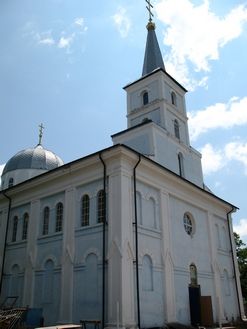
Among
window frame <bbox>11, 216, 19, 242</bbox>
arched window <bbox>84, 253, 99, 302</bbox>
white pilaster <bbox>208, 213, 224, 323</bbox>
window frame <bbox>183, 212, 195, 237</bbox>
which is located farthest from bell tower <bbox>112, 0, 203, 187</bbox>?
window frame <bbox>11, 216, 19, 242</bbox>

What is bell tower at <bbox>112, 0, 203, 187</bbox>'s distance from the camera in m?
23.1

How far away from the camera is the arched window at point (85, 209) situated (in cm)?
1844

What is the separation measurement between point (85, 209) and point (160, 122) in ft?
30.2

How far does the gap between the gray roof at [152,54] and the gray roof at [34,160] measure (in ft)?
34.9

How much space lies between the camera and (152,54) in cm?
2944

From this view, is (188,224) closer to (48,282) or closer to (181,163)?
(181,163)

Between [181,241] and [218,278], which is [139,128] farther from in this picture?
[218,278]

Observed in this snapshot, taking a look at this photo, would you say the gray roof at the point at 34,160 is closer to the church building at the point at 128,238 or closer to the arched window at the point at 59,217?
the church building at the point at 128,238

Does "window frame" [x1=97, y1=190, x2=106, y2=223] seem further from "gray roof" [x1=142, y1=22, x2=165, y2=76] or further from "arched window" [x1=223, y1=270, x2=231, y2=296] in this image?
"gray roof" [x1=142, y1=22, x2=165, y2=76]

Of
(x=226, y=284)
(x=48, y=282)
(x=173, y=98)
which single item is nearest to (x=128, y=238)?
(x=48, y=282)

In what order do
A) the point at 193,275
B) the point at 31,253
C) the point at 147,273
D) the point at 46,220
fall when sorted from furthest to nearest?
the point at 193,275 < the point at 46,220 < the point at 31,253 < the point at 147,273

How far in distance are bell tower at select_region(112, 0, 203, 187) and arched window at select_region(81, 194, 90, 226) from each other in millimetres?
5382

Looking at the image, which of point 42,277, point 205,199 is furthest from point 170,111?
point 42,277

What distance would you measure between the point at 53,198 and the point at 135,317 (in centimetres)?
813
